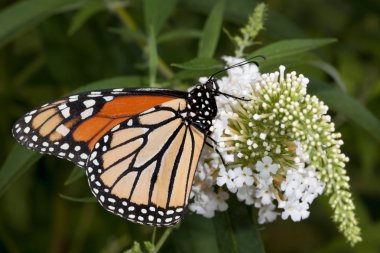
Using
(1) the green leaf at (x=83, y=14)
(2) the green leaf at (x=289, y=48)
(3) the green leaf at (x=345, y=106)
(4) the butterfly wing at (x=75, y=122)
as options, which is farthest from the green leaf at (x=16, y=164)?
(3) the green leaf at (x=345, y=106)

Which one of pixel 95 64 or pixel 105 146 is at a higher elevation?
pixel 95 64

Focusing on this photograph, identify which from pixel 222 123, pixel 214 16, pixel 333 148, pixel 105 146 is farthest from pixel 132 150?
pixel 333 148

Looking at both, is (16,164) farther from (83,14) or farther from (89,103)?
(83,14)

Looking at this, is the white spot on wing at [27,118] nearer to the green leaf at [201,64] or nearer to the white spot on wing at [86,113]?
the white spot on wing at [86,113]

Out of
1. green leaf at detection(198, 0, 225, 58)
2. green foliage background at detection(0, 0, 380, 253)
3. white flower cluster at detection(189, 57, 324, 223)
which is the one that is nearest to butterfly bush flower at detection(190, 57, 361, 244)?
white flower cluster at detection(189, 57, 324, 223)

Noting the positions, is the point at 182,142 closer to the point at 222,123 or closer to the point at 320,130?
the point at 222,123

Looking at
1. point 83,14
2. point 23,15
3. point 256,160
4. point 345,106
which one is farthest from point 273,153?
point 23,15

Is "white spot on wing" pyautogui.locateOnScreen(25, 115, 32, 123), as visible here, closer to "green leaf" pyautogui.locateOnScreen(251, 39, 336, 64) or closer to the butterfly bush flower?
the butterfly bush flower
